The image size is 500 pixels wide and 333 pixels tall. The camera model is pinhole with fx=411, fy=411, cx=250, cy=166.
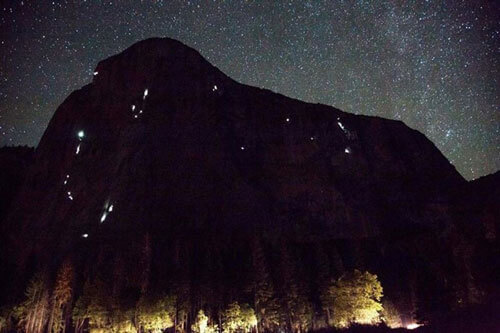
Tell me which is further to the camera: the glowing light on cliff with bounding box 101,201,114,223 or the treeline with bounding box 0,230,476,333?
the glowing light on cliff with bounding box 101,201,114,223

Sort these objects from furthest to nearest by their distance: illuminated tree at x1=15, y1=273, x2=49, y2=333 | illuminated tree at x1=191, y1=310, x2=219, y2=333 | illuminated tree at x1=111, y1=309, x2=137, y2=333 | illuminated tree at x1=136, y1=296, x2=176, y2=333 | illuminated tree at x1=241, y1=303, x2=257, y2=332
Result: illuminated tree at x1=15, y1=273, x2=49, y2=333 < illuminated tree at x1=241, y1=303, x2=257, y2=332 < illuminated tree at x1=191, y1=310, x2=219, y2=333 < illuminated tree at x1=136, y1=296, x2=176, y2=333 < illuminated tree at x1=111, y1=309, x2=137, y2=333

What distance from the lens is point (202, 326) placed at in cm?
5941

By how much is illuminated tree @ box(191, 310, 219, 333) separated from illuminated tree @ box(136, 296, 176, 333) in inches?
144

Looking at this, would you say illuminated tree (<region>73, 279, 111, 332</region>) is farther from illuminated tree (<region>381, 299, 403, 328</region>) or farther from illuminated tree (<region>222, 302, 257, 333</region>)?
illuminated tree (<region>381, 299, 403, 328</region>)

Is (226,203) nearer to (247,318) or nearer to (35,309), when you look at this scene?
(247,318)

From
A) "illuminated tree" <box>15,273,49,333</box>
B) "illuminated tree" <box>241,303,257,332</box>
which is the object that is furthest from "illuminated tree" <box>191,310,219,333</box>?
"illuminated tree" <box>15,273,49,333</box>

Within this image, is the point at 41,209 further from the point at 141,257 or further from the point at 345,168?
the point at 345,168

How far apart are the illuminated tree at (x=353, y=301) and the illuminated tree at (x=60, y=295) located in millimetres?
40905

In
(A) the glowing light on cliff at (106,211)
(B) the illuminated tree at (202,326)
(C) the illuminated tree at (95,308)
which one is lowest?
(B) the illuminated tree at (202,326)

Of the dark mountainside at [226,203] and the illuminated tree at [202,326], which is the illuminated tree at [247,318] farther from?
the illuminated tree at [202,326]

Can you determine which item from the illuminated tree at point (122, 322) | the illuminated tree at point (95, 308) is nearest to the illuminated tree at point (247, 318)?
the illuminated tree at point (122, 322)

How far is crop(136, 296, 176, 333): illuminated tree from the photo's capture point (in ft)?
192

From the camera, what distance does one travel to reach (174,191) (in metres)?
81.2

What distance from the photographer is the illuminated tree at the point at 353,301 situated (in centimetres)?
6166
